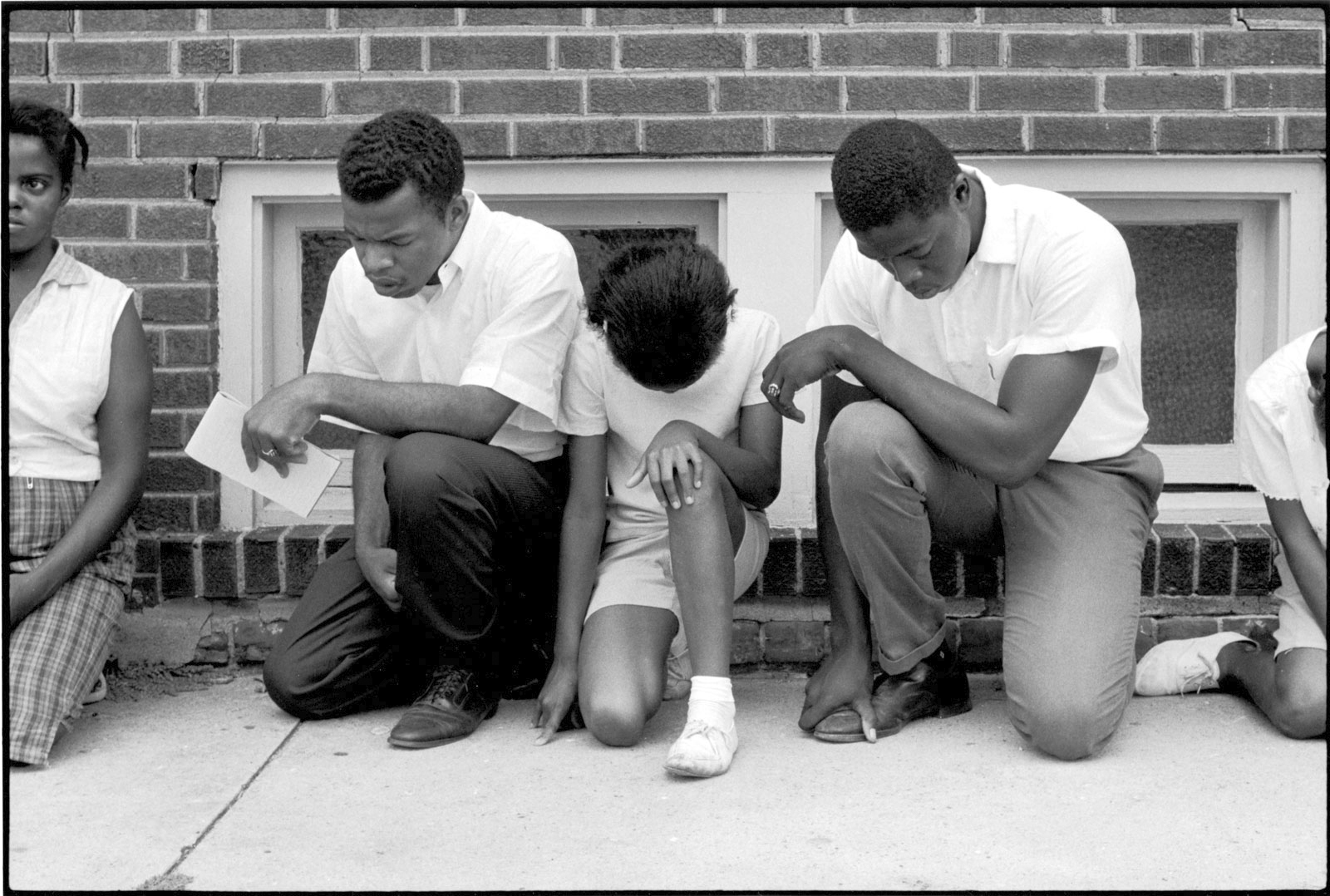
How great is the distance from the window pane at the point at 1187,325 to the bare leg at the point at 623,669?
1.40m

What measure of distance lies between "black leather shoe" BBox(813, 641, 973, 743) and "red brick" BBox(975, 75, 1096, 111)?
1234 millimetres

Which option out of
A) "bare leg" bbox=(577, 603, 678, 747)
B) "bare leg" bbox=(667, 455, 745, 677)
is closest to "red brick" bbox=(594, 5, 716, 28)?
"bare leg" bbox=(667, 455, 745, 677)

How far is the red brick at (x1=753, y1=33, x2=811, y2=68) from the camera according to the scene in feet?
10.8

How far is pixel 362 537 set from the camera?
3078mm

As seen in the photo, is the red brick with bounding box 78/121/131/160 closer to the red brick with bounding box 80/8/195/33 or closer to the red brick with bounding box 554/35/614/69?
the red brick with bounding box 80/8/195/33

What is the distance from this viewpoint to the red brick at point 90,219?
3.37m

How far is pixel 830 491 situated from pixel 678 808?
0.71 metres

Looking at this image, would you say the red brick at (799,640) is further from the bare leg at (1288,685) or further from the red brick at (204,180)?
the red brick at (204,180)

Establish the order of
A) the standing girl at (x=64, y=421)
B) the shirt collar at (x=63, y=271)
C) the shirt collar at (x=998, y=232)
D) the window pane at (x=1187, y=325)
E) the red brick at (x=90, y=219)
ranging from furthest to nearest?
the window pane at (x=1187, y=325)
the red brick at (x=90, y=219)
the shirt collar at (x=63, y=271)
the standing girl at (x=64, y=421)
the shirt collar at (x=998, y=232)

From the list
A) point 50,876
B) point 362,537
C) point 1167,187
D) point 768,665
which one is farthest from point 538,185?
point 50,876

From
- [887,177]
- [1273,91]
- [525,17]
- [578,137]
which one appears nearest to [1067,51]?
[1273,91]

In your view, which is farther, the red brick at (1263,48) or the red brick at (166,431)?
the red brick at (166,431)

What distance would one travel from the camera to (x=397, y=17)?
3.32 metres

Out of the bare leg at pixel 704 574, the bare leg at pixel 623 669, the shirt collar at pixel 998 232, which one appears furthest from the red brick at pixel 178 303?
the shirt collar at pixel 998 232
